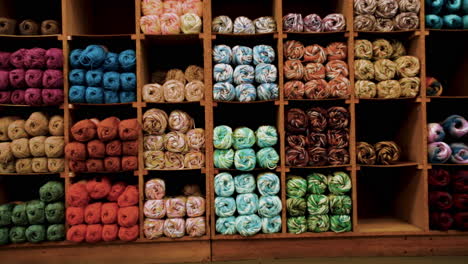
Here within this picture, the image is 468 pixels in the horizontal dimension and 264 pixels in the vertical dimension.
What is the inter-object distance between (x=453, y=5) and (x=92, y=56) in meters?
2.82

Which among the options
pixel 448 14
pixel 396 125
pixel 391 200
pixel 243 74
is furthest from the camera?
pixel 391 200

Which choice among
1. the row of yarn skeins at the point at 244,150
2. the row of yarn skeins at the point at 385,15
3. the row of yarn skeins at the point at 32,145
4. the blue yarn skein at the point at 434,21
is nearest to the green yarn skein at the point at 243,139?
the row of yarn skeins at the point at 244,150

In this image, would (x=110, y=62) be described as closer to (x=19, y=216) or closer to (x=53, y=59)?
(x=53, y=59)

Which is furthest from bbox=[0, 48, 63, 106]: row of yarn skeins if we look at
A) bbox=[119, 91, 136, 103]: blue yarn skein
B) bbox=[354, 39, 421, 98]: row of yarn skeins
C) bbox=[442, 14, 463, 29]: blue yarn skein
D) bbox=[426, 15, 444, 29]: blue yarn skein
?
bbox=[442, 14, 463, 29]: blue yarn skein

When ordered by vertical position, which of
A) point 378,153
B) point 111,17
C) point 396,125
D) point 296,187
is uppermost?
point 111,17

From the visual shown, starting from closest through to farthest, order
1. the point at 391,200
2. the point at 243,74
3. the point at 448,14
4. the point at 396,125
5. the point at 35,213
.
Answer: the point at 35,213 → the point at 243,74 → the point at 448,14 → the point at 396,125 → the point at 391,200

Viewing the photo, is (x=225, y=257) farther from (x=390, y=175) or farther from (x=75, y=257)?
(x=390, y=175)

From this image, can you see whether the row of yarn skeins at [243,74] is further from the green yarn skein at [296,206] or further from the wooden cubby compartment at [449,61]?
the wooden cubby compartment at [449,61]

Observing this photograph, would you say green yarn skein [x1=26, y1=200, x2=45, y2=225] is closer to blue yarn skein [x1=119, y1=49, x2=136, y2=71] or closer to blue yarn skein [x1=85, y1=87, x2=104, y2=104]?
blue yarn skein [x1=85, y1=87, x2=104, y2=104]

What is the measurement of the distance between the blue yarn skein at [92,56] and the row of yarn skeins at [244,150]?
3.32 ft

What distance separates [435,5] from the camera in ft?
7.36

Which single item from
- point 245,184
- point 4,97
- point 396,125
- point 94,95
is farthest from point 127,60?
point 396,125

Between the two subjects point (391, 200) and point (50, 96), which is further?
point (391, 200)

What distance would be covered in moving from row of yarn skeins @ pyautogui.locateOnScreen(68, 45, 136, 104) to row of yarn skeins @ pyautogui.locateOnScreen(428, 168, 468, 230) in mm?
2439
